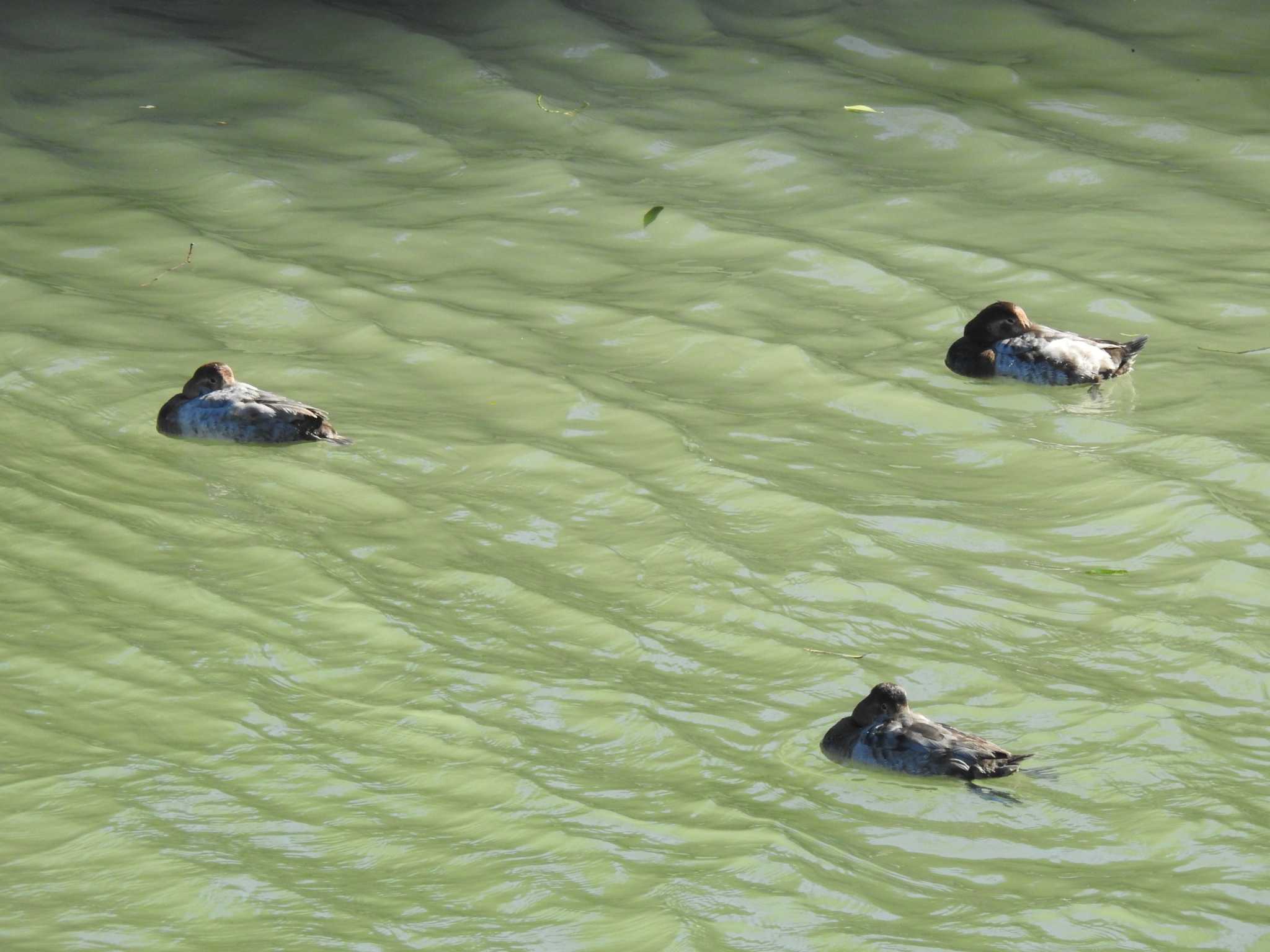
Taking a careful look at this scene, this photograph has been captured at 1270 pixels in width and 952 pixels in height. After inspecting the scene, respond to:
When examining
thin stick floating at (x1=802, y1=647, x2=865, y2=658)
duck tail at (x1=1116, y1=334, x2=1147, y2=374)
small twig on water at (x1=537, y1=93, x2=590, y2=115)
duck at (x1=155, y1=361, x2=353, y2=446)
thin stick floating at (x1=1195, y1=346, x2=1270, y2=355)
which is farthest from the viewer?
small twig on water at (x1=537, y1=93, x2=590, y2=115)

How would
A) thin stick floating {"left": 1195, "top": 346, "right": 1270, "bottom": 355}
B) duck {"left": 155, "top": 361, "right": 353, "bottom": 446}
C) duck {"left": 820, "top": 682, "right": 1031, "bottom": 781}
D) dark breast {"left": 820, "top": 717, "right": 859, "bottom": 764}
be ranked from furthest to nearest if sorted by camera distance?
thin stick floating {"left": 1195, "top": 346, "right": 1270, "bottom": 355}, duck {"left": 155, "top": 361, "right": 353, "bottom": 446}, dark breast {"left": 820, "top": 717, "right": 859, "bottom": 764}, duck {"left": 820, "top": 682, "right": 1031, "bottom": 781}

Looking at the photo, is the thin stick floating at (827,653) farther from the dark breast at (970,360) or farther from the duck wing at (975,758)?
the dark breast at (970,360)

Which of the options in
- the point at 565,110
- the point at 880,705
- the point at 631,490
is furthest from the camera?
the point at 565,110

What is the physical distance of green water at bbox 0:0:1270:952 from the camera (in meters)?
4.61

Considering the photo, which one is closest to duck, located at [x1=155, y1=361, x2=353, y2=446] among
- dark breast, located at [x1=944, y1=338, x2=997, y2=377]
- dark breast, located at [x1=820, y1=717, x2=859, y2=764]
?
dark breast, located at [x1=944, y1=338, x2=997, y2=377]

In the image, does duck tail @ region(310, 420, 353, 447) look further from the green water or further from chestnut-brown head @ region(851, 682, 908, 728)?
chestnut-brown head @ region(851, 682, 908, 728)

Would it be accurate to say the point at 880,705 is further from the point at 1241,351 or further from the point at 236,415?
the point at 1241,351

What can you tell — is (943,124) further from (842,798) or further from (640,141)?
(842,798)

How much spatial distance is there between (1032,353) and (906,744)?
11.0ft

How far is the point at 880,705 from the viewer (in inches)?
197

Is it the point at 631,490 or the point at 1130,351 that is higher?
the point at 1130,351

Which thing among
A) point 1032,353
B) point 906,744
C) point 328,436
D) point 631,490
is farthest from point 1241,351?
point 328,436

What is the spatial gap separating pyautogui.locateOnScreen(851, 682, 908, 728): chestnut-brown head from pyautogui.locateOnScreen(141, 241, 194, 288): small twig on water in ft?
18.4

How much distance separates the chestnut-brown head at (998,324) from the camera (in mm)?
7781
